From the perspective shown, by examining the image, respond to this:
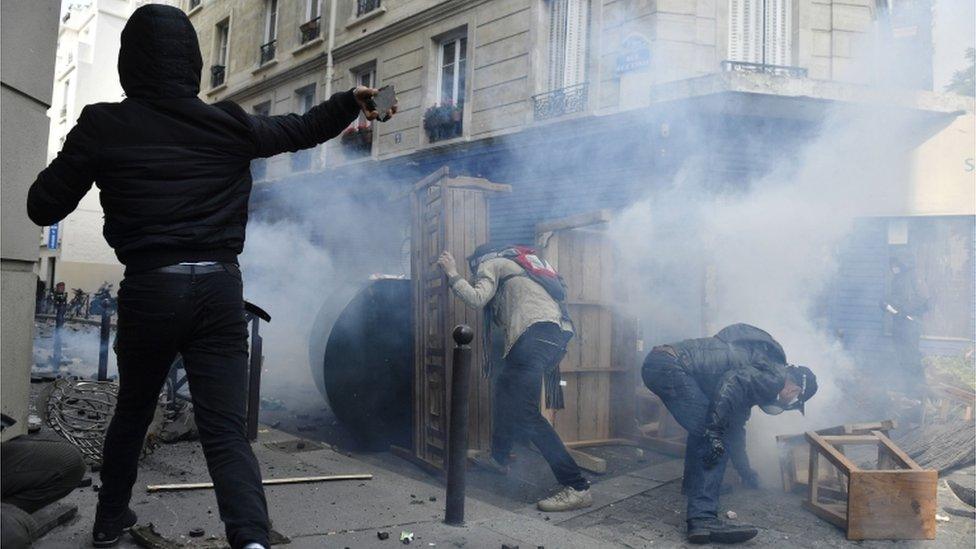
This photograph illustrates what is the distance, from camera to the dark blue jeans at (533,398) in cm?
358

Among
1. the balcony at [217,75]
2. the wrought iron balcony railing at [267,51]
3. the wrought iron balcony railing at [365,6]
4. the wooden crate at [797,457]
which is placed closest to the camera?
the wooden crate at [797,457]

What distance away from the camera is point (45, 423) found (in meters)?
4.02

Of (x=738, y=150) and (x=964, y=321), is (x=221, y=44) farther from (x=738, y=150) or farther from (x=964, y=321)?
(x=964, y=321)

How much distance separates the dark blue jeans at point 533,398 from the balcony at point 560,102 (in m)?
5.58

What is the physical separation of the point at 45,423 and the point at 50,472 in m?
2.31

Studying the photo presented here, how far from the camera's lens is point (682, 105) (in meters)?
7.67

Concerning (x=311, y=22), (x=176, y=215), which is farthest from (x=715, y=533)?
(x=311, y=22)

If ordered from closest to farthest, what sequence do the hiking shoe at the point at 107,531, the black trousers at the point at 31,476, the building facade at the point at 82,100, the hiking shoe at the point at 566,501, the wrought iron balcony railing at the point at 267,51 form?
the black trousers at the point at 31,476 → the hiking shoe at the point at 107,531 → the hiking shoe at the point at 566,501 → the wrought iron balcony railing at the point at 267,51 → the building facade at the point at 82,100

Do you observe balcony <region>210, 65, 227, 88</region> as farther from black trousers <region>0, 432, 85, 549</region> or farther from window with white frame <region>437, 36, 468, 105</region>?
black trousers <region>0, 432, 85, 549</region>

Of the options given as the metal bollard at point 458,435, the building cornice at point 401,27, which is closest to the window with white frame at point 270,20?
the building cornice at point 401,27

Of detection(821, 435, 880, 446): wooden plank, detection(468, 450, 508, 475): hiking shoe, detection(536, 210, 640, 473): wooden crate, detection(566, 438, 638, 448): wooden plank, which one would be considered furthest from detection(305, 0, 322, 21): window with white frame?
detection(821, 435, 880, 446): wooden plank

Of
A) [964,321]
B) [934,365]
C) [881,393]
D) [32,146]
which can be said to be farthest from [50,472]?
[964,321]

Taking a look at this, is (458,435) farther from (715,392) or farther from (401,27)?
(401,27)

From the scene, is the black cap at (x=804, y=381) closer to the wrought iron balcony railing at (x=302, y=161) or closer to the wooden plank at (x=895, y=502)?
the wooden plank at (x=895, y=502)
